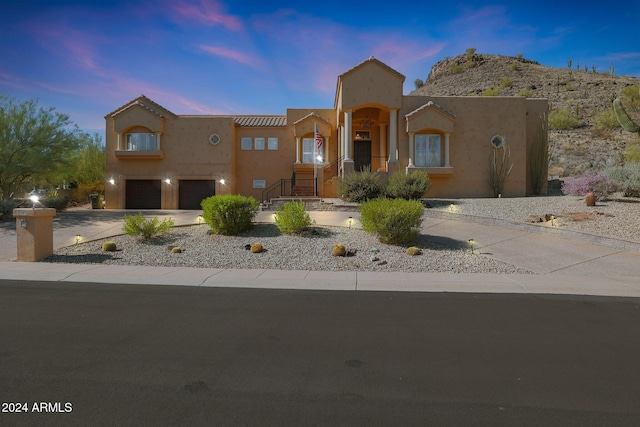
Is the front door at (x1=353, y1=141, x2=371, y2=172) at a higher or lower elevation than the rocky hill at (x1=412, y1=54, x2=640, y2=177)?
lower

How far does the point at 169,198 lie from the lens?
83.9 ft

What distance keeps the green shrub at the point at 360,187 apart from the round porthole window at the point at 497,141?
29.4 feet

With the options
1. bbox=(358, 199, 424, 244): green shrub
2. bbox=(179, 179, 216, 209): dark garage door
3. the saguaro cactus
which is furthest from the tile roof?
the saguaro cactus

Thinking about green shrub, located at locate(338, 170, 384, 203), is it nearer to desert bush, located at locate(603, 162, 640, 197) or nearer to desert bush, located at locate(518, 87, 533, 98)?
desert bush, located at locate(603, 162, 640, 197)

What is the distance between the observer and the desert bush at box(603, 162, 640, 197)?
15.9 metres

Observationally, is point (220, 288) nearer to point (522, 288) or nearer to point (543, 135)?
point (522, 288)

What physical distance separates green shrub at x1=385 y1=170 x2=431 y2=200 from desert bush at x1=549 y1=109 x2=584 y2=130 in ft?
107

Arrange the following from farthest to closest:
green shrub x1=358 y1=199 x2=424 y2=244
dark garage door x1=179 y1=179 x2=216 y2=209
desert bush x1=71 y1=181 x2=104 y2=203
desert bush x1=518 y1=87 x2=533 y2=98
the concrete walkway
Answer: desert bush x1=518 y1=87 x2=533 y2=98, desert bush x1=71 y1=181 x2=104 y2=203, dark garage door x1=179 y1=179 x2=216 y2=209, green shrub x1=358 y1=199 x2=424 y2=244, the concrete walkway

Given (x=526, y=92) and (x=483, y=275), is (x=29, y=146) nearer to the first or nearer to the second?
(x=483, y=275)

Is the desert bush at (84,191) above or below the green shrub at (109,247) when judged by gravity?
above

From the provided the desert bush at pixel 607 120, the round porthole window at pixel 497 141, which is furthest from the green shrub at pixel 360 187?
the desert bush at pixel 607 120

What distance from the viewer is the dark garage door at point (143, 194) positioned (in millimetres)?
25828

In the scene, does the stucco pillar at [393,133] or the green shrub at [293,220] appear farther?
the stucco pillar at [393,133]

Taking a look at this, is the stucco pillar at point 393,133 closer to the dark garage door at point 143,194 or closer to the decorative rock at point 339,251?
the decorative rock at point 339,251
